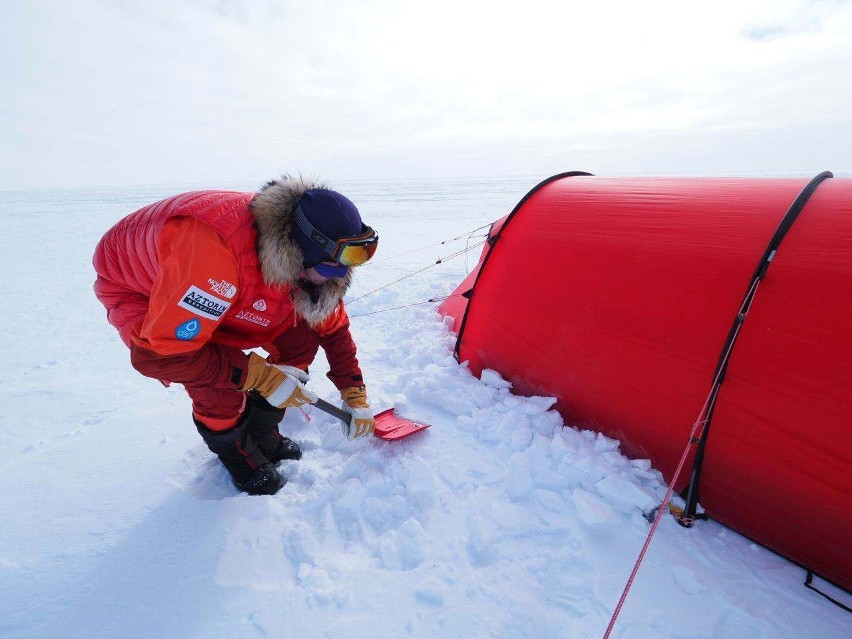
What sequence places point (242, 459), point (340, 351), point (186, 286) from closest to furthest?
point (186, 286)
point (242, 459)
point (340, 351)

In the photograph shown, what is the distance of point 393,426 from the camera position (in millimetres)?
2459

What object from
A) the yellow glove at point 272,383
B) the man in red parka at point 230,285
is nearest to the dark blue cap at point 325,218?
the man in red parka at point 230,285

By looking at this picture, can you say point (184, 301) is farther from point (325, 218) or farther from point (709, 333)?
point (709, 333)

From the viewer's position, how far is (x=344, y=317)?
250 centimetres

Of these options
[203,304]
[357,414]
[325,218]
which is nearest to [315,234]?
[325,218]

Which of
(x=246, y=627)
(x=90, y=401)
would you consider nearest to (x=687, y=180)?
(x=246, y=627)

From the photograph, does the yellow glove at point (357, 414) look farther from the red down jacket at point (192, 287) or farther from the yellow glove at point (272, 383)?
the red down jacket at point (192, 287)

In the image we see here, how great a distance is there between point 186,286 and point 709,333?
6.98ft

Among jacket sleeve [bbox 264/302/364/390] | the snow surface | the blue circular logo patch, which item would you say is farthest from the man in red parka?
the snow surface

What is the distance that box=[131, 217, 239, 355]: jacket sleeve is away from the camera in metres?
1.59

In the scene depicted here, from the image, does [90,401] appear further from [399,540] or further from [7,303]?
[7,303]

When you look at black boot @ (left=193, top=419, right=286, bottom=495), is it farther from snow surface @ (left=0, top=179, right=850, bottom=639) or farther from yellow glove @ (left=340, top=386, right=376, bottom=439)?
yellow glove @ (left=340, top=386, right=376, bottom=439)

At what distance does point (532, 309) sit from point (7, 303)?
654 centimetres

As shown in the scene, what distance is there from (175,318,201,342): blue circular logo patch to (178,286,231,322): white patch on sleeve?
0.04m
